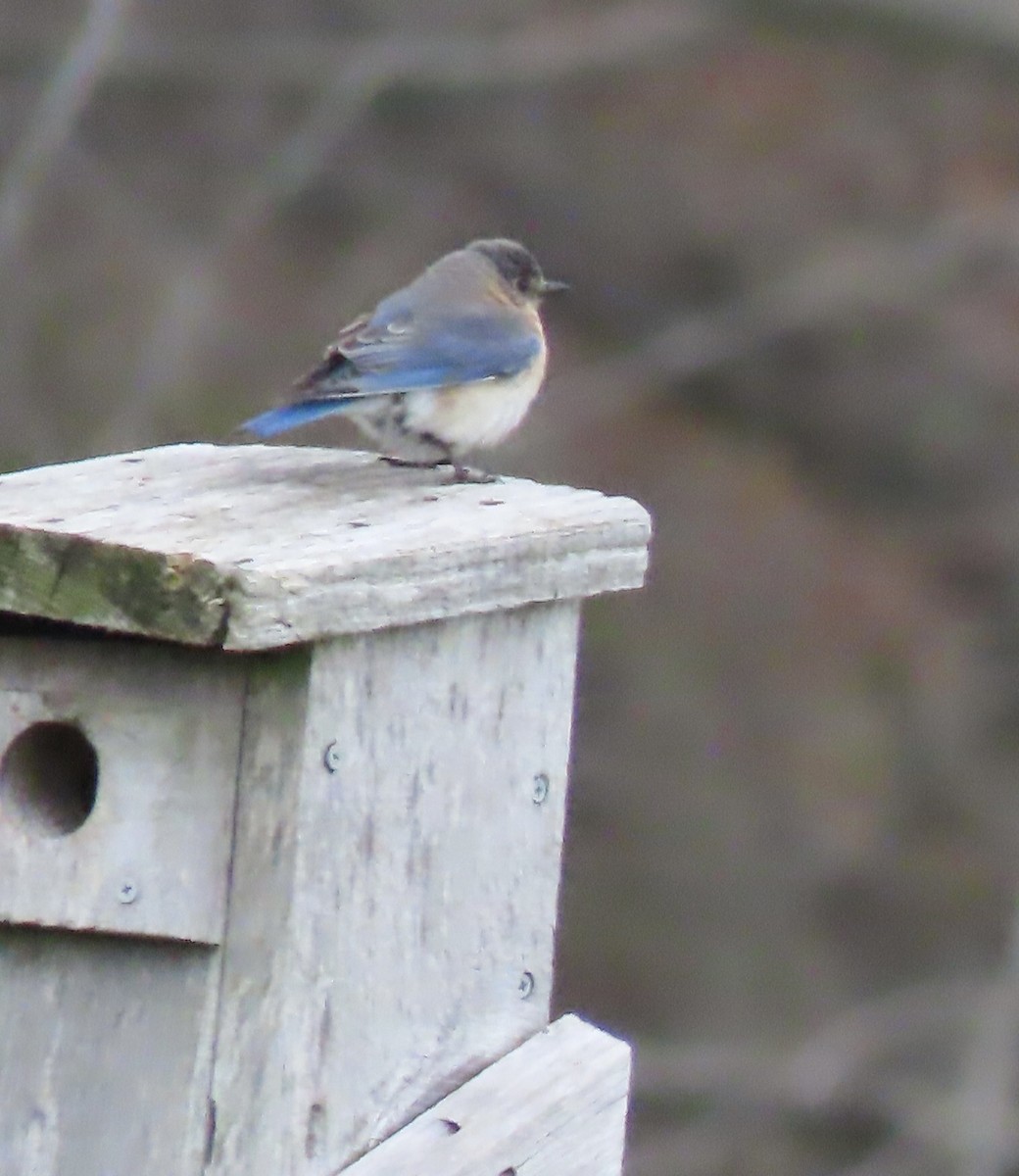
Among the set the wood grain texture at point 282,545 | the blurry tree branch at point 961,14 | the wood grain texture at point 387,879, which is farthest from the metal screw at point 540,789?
the blurry tree branch at point 961,14

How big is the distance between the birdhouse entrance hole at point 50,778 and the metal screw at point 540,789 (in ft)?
1.42

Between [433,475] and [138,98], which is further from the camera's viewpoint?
[138,98]

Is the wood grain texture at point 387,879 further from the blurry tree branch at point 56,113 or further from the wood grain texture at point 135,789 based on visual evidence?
the blurry tree branch at point 56,113

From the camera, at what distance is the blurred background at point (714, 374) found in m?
8.30

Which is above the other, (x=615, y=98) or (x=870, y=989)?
(x=615, y=98)

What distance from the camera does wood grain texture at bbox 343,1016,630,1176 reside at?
2.73 m

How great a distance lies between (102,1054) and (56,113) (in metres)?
5.54

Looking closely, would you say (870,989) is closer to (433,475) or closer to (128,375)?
(128,375)

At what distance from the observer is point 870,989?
31.1 feet

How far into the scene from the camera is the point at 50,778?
2.74 metres

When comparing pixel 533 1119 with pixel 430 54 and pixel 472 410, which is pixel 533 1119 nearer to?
pixel 472 410

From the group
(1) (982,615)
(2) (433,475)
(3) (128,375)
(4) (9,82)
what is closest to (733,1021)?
(1) (982,615)

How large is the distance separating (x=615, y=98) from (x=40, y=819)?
7.42 m

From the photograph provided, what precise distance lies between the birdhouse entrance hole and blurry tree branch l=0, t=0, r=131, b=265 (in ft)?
16.9
